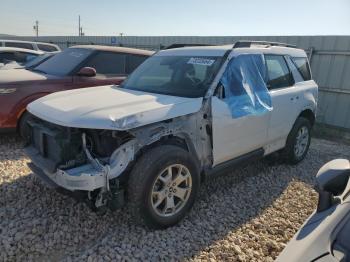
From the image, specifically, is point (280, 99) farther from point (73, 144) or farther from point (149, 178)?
point (73, 144)

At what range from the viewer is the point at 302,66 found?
530cm

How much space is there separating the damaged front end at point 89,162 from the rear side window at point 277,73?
2.40 metres

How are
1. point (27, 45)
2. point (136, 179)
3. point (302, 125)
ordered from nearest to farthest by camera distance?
point (136, 179), point (302, 125), point (27, 45)

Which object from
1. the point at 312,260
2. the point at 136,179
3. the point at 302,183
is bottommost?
the point at 302,183

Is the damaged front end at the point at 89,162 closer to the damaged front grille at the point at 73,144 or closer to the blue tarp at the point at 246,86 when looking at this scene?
the damaged front grille at the point at 73,144

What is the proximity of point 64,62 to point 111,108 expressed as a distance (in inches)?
153

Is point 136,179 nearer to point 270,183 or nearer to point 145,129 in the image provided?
point 145,129

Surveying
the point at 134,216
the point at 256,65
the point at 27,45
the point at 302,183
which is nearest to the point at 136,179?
the point at 134,216

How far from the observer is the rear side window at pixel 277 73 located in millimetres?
4512

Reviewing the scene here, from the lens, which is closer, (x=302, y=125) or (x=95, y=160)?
(x=95, y=160)

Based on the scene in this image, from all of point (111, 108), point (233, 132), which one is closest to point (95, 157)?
point (111, 108)

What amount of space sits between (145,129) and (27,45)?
1180cm

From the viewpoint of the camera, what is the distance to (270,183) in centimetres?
470

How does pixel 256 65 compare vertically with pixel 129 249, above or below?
above
